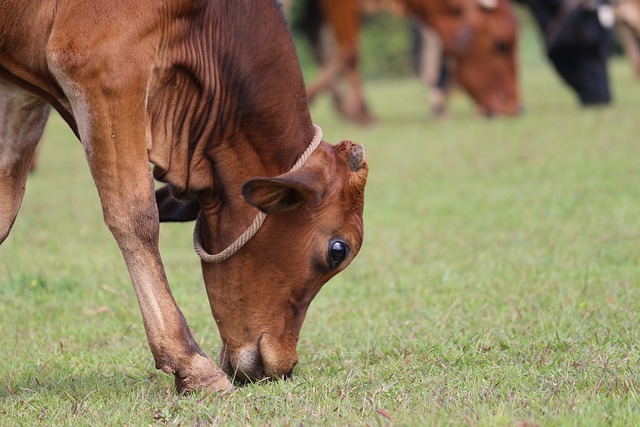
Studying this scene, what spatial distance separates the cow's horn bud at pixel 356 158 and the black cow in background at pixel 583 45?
10209mm

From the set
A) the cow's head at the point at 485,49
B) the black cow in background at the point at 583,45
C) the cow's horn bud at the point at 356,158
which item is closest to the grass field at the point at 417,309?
the cow's horn bud at the point at 356,158

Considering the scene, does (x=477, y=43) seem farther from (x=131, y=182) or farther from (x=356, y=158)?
(x=131, y=182)

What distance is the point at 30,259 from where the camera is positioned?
6.52 m

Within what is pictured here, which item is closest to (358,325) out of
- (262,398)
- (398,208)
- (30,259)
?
(262,398)

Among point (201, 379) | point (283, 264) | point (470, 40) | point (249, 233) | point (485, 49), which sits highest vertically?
point (249, 233)

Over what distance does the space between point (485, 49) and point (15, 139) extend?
9460 mm

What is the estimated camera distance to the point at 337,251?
12.8 ft

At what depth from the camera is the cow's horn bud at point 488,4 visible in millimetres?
12891

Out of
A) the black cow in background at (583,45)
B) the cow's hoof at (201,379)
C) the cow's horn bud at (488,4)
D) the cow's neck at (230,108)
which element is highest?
the cow's neck at (230,108)

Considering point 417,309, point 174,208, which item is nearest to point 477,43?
point 417,309

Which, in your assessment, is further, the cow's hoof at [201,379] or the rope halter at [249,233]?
the rope halter at [249,233]

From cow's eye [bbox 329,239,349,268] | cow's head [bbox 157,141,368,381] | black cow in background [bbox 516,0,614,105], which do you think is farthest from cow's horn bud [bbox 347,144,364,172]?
black cow in background [bbox 516,0,614,105]

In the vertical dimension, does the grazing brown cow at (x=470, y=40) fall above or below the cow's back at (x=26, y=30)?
below

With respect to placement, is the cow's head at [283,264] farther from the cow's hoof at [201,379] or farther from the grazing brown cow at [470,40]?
the grazing brown cow at [470,40]
